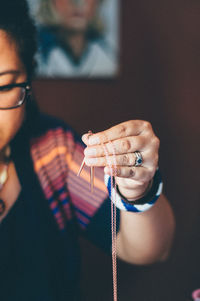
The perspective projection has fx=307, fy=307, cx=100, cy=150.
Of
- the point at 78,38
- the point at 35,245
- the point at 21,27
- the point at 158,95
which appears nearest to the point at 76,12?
the point at 78,38

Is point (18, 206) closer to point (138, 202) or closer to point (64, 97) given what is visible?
point (138, 202)

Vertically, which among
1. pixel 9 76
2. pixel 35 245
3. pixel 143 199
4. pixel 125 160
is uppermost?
pixel 9 76

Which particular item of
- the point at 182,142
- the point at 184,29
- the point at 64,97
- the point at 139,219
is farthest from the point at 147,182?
the point at 184,29

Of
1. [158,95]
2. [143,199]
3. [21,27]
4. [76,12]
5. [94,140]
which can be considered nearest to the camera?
[94,140]

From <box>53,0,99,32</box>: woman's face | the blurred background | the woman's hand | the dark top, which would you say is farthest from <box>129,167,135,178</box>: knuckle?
<box>53,0,99,32</box>: woman's face

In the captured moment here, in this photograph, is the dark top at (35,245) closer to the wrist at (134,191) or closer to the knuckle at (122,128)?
the wrist at (134,191)

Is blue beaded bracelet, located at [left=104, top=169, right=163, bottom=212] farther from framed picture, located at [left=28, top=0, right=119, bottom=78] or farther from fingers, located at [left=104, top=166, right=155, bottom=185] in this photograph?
framed picture, located at [left=28, top=0, right=119, bottom=78]

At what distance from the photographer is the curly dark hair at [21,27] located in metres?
0.68

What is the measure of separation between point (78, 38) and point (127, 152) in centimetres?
112

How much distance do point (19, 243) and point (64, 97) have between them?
880mm

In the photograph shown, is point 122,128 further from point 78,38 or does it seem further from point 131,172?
point 78,38

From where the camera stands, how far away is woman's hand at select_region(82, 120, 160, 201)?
489 millimetres


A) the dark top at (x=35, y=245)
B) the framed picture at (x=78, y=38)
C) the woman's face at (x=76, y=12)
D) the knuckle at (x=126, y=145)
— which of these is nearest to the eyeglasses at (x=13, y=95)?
the dark top at (x=35, y=245)

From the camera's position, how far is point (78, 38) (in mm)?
1495
